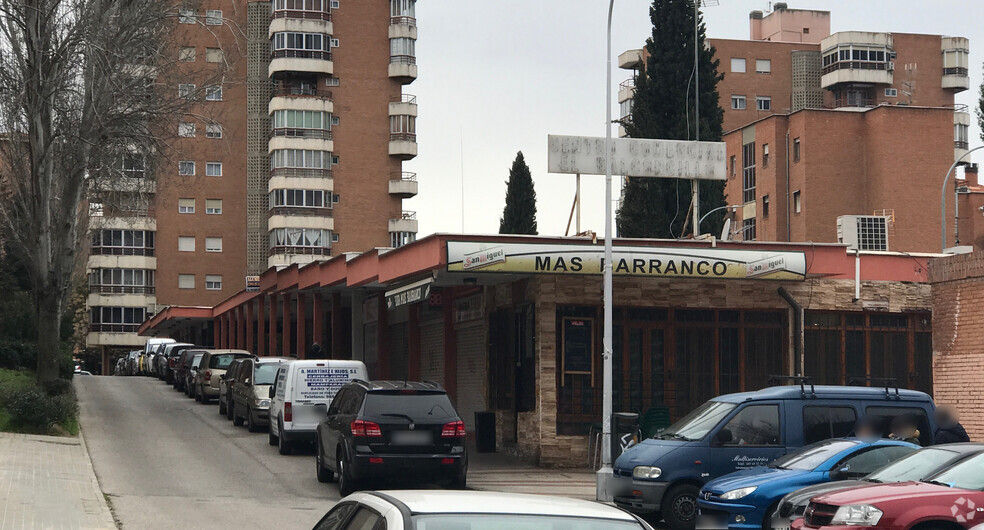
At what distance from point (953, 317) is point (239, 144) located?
237 feet

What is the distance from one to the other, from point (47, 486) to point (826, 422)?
11311mm

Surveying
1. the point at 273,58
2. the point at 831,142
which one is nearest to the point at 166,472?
the point at 831,142

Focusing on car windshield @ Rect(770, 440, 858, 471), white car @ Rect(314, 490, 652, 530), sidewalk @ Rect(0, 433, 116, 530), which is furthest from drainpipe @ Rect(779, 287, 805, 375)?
white car @ Rect(314, 490, 652, 530)

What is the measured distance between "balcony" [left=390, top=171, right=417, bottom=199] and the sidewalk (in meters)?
64.6

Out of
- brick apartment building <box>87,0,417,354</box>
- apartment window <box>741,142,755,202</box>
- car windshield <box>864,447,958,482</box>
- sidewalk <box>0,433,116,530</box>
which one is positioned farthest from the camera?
brick apartment building <box>87,0,417,354</box>

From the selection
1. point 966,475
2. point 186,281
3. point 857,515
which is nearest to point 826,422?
point 966,475

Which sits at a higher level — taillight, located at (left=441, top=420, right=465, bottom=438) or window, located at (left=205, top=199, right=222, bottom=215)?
window, located at (left=205, top=199, right=222, bottom=215)

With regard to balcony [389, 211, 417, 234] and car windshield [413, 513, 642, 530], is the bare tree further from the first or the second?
balcony [389, 211, 417, 234]

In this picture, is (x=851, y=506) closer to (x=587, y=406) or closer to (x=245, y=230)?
(x=587, y=406)

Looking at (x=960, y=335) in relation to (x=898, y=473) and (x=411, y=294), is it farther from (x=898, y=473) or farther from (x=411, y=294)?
(x=411, y=294)

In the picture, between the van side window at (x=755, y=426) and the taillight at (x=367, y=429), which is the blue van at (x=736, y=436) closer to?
the van side window at (x=755, y=426)

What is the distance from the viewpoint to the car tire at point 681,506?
Answer: 16.4 meters

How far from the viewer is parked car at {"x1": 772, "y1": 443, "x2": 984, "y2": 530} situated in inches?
496

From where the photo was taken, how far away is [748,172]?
78625mm
